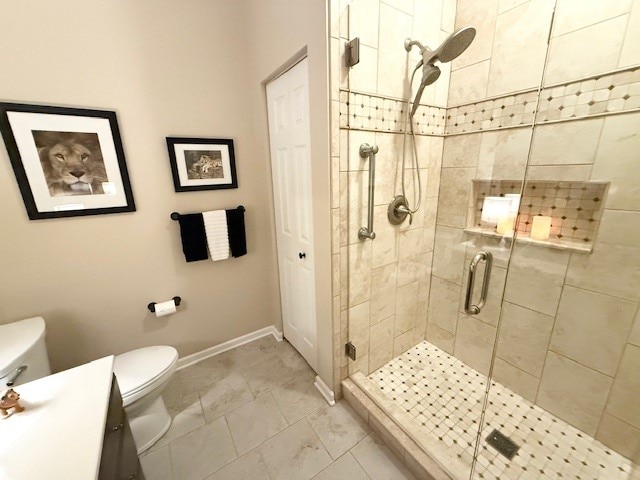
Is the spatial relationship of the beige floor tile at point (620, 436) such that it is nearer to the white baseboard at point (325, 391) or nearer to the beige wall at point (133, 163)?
the white baseboard at point (325, 391)

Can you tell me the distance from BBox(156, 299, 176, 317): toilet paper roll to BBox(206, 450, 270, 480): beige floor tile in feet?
3.16

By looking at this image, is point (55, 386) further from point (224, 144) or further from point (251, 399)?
point (224, 144)

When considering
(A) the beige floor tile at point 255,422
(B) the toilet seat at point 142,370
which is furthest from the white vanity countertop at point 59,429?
(A) the beige floor tile at point 255,422

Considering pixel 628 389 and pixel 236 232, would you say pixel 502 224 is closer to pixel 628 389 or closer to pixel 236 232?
pixel 628 389

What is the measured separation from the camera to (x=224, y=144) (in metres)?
1.75

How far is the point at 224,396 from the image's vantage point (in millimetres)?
1666

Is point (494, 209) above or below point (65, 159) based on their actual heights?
below

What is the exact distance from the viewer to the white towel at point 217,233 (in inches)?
68.9

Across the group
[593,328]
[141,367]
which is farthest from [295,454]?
[593,328]

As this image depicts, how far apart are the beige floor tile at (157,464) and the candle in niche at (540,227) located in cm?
224

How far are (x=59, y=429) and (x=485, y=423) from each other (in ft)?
6.06

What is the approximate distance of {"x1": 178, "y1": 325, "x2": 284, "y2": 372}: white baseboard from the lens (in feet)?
6.36

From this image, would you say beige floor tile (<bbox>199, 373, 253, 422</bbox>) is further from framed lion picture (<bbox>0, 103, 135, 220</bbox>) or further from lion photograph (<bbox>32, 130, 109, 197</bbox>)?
lion photograph (<bbox>32, 130, 109, 197</bbox>)

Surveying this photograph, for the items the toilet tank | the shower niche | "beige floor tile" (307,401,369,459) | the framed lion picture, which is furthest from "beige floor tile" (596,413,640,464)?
the framed lion picture
